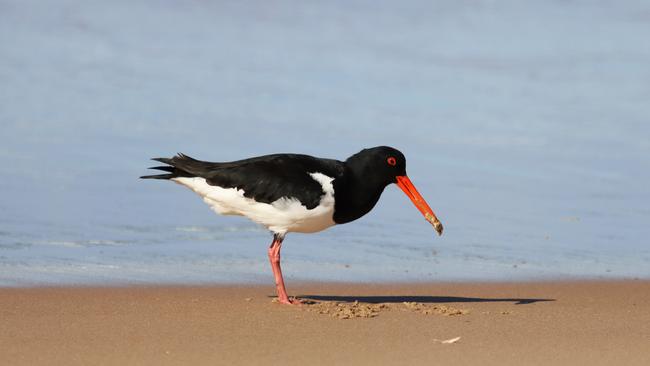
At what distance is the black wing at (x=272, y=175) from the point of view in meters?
8.01

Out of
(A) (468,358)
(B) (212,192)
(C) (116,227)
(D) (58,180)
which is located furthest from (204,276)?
(D) (58,180)

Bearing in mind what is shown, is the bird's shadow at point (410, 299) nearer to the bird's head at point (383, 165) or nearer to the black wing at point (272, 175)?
the bird's head at point (383, 165)

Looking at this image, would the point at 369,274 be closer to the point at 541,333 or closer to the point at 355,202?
the point at 355,202

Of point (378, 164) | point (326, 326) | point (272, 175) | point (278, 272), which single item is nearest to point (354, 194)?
point (378, 164)

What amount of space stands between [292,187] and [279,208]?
194 mm

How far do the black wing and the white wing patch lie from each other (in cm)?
4

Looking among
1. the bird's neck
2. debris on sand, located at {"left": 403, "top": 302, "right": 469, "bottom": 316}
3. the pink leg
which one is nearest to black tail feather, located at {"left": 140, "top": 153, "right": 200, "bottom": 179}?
the pink leg

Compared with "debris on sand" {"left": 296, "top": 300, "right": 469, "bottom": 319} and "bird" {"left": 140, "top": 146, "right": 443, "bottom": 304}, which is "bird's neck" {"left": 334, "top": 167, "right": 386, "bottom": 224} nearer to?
"bird" {"left": 140, "top": 146, "right": 443, "bottom": 304}

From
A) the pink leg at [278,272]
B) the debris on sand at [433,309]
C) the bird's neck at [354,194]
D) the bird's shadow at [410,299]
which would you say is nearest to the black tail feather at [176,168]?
the pink leg at [278,272]

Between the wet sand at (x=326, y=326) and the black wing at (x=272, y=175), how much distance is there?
0.83m

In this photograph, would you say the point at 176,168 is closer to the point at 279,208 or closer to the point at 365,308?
the point at 279,208

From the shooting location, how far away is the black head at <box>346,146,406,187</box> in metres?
8.34

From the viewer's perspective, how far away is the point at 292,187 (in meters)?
8.01

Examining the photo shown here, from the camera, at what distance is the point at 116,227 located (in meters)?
12.0
